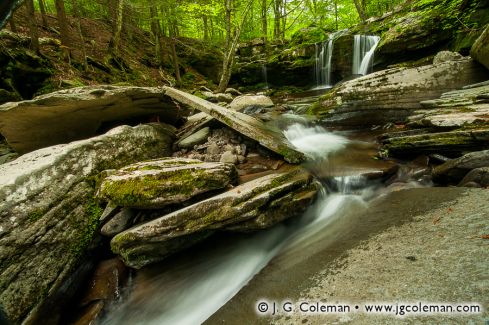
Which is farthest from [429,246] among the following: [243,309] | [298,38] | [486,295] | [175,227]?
[298,38]

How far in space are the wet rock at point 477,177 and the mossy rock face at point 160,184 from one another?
3447mm

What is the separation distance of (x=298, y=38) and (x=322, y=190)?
1620cm

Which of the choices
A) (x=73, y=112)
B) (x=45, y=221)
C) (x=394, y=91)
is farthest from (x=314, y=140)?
(x=45, y=221)

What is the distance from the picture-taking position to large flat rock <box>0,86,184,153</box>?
4.67 meters

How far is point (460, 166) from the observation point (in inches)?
155

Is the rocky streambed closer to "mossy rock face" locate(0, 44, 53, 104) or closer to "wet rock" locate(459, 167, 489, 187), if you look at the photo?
"wet rock" locate(459, 167, 489, 187)

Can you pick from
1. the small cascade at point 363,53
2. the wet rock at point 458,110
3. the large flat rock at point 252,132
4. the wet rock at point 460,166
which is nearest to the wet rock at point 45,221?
the large flat rock at point 252,132

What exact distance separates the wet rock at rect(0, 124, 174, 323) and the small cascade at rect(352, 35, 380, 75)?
38.4 ft

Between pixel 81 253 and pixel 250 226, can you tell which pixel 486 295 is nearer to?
pixel 250 226

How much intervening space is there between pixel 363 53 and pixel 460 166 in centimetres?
1065

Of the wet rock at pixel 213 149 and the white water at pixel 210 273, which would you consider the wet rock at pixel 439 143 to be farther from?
the wet rock at pixel 213 149

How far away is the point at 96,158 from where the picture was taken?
4465 mm

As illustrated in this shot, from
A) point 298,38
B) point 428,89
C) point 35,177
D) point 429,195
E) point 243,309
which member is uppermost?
point 298,38

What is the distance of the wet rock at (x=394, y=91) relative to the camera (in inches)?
259
